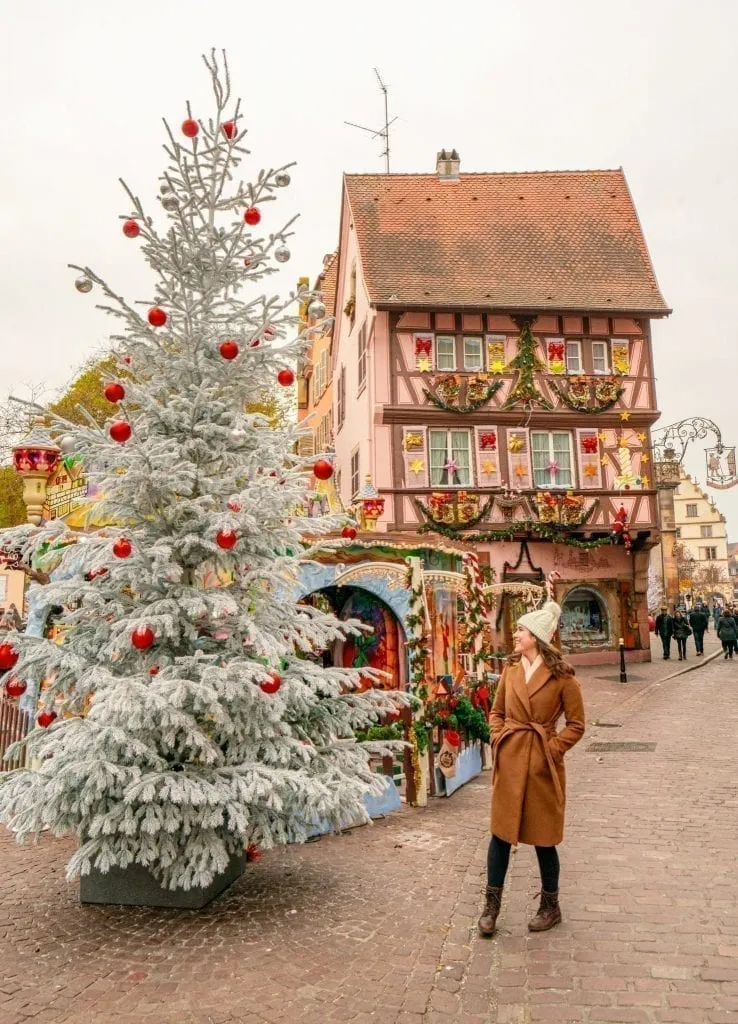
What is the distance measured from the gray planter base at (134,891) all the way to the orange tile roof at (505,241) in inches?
771

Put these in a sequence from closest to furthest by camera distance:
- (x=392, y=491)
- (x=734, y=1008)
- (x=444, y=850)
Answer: (x=734, y=1008) → (x=444, y=850) → (x=392, y=491)

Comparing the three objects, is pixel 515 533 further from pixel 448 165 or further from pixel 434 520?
pixel 448 165

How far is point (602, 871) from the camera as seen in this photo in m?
6.44

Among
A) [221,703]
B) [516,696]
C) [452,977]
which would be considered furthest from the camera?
[221,703]

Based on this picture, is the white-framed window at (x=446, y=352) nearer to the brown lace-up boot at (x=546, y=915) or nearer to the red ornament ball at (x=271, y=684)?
the red ornament ball at (x=271, y=684)

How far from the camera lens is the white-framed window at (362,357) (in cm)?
2555

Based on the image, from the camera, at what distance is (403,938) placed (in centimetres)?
523

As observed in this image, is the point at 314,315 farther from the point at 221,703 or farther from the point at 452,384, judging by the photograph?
the point at 452,384

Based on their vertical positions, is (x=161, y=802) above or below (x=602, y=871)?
above

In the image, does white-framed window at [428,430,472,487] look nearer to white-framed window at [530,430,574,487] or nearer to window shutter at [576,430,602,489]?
white-framed window at [530,430,574,487]

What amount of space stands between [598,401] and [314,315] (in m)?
19.7

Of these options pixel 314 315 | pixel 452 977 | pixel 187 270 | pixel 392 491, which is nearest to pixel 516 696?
pixel 452 977

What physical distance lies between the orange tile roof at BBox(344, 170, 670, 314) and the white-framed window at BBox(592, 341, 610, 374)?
3.96 feet

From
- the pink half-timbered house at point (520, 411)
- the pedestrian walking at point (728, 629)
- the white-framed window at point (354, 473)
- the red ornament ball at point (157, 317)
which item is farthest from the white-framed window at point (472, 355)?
the red ornament ball at point (157, 317)
